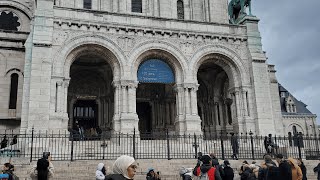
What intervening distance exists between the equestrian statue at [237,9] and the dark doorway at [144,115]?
32.5ft

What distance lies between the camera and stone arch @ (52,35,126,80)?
68.5 ft

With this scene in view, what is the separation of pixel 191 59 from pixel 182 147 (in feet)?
22.7

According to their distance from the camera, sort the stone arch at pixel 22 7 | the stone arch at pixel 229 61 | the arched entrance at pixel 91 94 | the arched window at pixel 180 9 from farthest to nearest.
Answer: the stone arch at pixel 22 7 → the arched window at pixel 180 9 → the arched entrance at pixel 91 94 → the stone arch at pixel 229 61

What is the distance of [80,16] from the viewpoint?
21.9 m

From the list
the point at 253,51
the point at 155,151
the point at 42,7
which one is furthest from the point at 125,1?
the point at 155,151

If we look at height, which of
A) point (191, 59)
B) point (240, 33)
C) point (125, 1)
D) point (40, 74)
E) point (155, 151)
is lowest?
point (155, 151)

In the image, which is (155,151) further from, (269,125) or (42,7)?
(42,7)

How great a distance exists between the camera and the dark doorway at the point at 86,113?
26328 mm

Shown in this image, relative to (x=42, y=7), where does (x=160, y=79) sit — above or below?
below

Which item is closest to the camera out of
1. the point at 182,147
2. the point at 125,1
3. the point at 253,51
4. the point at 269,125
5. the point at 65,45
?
the point at 182,147

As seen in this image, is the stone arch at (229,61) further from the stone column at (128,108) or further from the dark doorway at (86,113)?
the dark doorway at (86,113)

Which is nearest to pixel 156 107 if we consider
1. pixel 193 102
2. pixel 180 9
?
pixel 193 102

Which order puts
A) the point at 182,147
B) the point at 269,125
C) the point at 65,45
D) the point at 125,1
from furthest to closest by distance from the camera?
the point at 125,1 < the point at 269,125 < the point at 65,45 < the point at 182,147

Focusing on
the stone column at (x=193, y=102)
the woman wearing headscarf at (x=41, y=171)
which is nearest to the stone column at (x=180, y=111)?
the stone column at (x=193, y=102)
